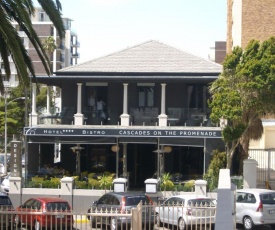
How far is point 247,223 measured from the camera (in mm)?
25219

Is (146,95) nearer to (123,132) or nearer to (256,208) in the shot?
(123,132)

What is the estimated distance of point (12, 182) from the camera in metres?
34.1

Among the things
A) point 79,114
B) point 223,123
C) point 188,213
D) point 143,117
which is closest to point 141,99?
point 143,117

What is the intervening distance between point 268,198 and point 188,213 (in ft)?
14.5

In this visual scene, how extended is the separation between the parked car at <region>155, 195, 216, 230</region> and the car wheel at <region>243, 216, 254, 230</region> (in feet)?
5.75

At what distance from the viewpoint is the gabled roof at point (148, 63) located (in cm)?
4016

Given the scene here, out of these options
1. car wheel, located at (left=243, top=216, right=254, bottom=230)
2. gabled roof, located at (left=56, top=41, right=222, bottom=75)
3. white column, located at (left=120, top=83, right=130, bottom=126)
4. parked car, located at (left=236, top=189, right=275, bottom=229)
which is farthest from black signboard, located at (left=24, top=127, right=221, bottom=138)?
car wheel, located at (left=243, top=216, right=254, bottom=230)

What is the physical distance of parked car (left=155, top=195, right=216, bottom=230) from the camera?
65.6ft

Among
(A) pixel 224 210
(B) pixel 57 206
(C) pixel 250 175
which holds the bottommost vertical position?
(B) pixel 57 206

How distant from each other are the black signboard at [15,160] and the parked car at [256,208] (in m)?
12.8

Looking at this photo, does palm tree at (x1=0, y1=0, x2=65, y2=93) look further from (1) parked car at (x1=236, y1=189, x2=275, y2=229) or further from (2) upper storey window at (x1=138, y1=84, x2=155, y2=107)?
(2) upper storey window at (x1=138, y1=84, x2=155, y2=107)

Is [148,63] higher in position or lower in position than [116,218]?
higher

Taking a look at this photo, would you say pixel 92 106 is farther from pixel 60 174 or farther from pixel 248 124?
pixel 248 124

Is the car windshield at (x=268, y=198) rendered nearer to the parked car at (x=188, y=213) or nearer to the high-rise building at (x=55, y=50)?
the parked car at (x=188, y=213)
